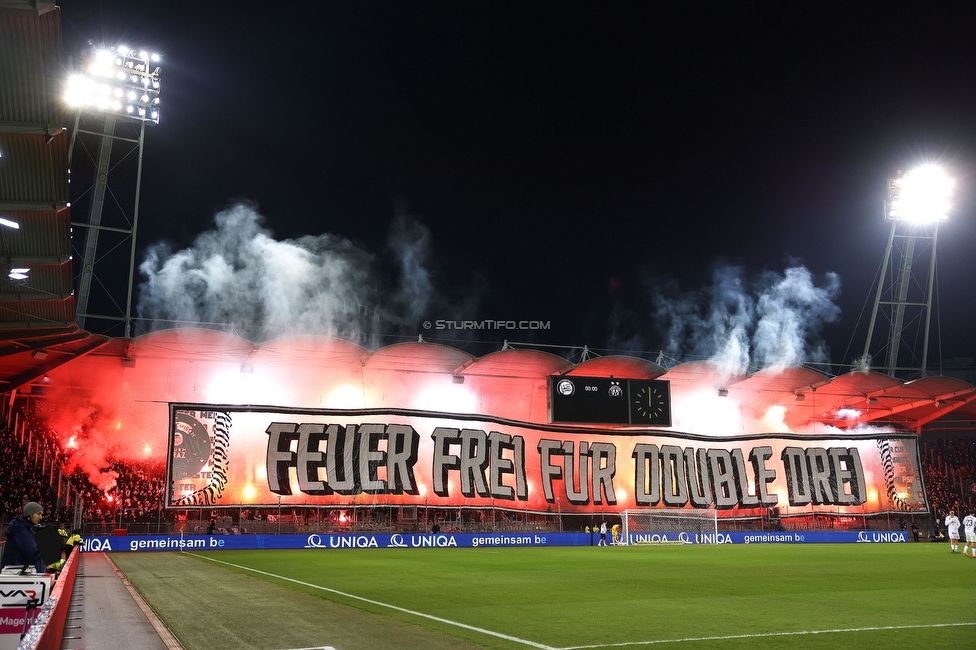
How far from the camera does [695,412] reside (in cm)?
5353

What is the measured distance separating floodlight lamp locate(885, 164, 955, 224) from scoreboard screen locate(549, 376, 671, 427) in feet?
59.6

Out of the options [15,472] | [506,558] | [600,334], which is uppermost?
[600,334]

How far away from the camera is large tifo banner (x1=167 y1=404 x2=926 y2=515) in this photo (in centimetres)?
4122

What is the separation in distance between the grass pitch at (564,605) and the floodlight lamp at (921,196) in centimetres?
3135

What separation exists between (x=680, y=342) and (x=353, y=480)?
24.8m

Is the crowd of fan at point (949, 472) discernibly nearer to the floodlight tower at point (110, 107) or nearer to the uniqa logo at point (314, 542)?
the uniqa logo at point (314, 542)

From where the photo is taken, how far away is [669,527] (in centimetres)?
4422

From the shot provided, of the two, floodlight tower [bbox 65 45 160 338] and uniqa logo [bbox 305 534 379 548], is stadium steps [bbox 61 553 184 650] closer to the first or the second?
uniqa logo [bbox 305 534 379 548]

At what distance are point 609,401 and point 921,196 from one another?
22.6 metres

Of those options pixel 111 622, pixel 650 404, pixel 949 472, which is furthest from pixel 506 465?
pixel 111 622

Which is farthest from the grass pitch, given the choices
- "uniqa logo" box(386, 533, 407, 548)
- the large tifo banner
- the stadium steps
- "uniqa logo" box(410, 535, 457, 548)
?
the large tifo banner

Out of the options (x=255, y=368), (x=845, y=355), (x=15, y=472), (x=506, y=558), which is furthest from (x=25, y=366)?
(x=845, y=355)

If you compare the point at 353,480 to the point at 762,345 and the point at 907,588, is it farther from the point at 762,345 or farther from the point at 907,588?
the point at 907,588

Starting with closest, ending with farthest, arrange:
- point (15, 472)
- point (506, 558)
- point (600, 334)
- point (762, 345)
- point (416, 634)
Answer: point (416, 634)
point (506, 558)
point (15, 472)
point (762, 345)
point (600, 334)
